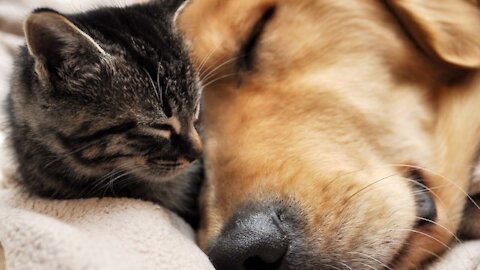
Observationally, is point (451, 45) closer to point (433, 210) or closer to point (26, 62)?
point (433, 210)

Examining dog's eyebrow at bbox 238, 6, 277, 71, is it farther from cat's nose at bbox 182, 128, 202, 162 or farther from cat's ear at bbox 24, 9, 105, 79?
cat's ear at bbox 24, 9, 105, 79

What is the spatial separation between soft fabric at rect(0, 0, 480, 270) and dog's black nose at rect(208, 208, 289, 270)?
2.1 inches

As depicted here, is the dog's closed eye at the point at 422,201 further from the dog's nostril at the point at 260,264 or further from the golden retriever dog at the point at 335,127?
the dog's nostril at the point at 260,264

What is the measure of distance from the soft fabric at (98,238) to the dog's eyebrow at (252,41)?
0.41 meters

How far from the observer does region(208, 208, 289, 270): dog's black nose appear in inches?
40.6

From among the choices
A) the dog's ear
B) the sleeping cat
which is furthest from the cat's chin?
the dog's ear

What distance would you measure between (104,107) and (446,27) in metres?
0.82

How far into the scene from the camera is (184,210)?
136cm

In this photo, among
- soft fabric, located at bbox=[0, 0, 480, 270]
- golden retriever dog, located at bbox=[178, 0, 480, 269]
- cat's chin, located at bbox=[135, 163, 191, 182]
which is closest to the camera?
soft fabric, located at bbox=[0, 0, 480, 270]

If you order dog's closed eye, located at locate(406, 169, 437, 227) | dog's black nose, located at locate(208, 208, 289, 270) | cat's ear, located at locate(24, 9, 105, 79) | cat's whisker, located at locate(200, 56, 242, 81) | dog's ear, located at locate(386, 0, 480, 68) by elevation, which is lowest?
dog's closed eye, located at locate(406, 169, 437, 227)

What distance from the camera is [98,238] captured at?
37.6 inches

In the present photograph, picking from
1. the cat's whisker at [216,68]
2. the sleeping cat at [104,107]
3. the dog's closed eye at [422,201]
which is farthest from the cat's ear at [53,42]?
the dog's closed eye at [422,201]

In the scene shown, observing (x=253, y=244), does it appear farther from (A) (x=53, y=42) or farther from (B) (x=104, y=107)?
(A) (x=53, y=42)

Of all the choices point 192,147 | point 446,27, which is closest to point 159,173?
point 192,147
